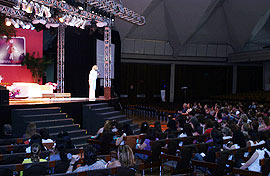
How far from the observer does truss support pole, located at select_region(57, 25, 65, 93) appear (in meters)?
18.5

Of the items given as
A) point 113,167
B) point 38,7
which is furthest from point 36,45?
point 113,167

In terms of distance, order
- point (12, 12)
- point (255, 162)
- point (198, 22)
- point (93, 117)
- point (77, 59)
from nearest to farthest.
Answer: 1. point (255, 162)
2. point (93, 117)
3. point (12, 12)
4. point (77, 59)
5. point (198, 22)

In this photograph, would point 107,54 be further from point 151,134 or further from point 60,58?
point 151,134

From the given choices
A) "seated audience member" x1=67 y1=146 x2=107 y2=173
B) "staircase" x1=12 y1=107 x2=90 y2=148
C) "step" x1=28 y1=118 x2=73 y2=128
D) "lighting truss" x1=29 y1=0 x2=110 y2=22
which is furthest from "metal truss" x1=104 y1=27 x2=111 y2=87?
"seated audience member" x1=67 y1=146 x2=107 y2=173

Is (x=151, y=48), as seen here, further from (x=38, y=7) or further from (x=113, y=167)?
(x=113, y=167)

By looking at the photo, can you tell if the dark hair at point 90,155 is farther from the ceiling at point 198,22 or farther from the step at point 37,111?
the ceiling at point 198,22

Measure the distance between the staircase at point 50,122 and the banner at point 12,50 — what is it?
7.11 meters

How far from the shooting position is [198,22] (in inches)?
998

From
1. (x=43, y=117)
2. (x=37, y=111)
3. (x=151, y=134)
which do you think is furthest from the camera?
(x=37, y=111)

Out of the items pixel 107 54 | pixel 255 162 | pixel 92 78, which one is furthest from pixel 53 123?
pixel 255 162

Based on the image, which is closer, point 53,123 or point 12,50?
point 53,123

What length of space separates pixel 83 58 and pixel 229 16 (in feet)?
46.9

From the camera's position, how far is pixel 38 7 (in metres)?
13.2

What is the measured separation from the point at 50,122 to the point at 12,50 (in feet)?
27.0
